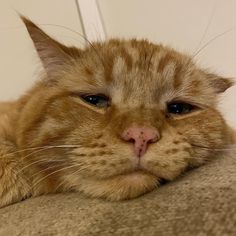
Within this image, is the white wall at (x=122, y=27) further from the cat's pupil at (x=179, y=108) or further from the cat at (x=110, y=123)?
the cat's pupil at (x=179, y=108)

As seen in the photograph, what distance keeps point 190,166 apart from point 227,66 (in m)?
1.12

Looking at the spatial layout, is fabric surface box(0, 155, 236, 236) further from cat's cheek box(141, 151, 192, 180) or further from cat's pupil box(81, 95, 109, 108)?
cat's pupil box(81, 95, 109, 108)

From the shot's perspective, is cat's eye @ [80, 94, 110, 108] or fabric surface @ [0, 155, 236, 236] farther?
cat's eye @ [80, 94, 110, 108]

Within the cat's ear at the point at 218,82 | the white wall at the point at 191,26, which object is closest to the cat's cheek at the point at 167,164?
the cat's ear at the point at 218,82

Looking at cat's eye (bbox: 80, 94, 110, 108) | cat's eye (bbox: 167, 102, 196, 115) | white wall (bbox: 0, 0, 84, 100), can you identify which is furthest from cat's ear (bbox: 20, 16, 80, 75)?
white wall (bbox: 0, 0, 84, 100)

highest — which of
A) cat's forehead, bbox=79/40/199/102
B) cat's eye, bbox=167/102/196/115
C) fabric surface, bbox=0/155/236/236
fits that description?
cat's forehead, bbox=79/40/199/102

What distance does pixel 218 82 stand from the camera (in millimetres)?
1458

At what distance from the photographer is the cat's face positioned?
1058 millimetres

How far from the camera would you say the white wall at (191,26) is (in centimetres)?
215

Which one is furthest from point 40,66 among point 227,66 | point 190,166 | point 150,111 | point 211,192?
point 227,66

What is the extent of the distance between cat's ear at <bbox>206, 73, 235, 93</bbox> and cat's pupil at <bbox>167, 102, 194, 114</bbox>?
0.18 meters

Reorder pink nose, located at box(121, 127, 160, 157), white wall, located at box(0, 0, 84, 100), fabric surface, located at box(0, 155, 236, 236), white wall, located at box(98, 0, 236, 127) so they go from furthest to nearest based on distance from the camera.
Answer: white wall, located at box(0, 0, 84, 100) < white wall, located at box(98, 0, 236, 127) < pink nose, located at box(121, 127, 160, 157) < fabric surface, located at box(0, 155, 236, 236)

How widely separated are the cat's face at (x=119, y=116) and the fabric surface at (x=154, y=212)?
5 cm

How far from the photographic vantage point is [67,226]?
99cm
